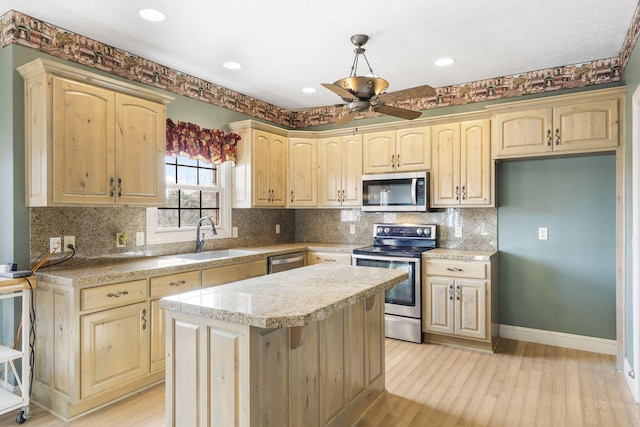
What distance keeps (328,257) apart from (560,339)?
241cm

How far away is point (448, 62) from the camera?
3531 millimetres

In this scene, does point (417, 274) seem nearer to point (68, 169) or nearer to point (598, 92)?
point (598, 92)

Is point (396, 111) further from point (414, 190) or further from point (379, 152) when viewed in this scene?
point (379, 152)

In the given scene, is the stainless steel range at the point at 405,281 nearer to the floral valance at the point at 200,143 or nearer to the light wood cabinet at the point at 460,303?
the light wood cabinet at the point at 460,303

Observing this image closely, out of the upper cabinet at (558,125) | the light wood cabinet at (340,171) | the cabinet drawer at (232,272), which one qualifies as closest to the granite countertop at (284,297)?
the cabinet drawer at (232,272)

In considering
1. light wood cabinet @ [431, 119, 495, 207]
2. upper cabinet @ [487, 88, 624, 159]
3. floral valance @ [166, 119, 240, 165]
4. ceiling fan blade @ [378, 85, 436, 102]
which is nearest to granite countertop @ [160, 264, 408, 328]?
ceiling fan blade @ [378, 85, 436, 102]

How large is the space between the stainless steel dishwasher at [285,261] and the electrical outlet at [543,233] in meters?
2.45

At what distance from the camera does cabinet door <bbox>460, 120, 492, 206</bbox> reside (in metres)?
3.82

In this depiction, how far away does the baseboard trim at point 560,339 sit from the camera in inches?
141

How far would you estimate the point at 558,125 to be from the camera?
3469mm

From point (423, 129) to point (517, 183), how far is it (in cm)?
108

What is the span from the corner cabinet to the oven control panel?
251 cm

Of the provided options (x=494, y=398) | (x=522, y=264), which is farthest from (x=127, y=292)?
(x=522, y=264)

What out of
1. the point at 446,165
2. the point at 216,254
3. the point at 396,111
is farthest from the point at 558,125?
the point at 216,254
